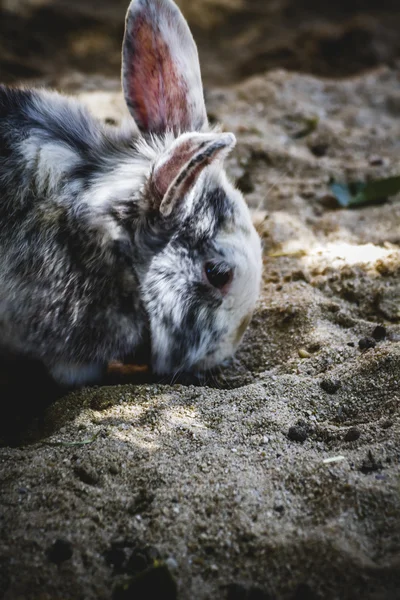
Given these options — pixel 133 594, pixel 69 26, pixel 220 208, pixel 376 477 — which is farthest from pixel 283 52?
pixel 133 594

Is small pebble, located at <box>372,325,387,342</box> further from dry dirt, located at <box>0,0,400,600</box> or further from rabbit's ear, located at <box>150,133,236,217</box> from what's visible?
rabbit's ear, located at <box>150,133,236,217</box>

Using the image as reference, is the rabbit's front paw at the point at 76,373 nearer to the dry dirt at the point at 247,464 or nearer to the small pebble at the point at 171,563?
the dry dirt at the point at 247,464

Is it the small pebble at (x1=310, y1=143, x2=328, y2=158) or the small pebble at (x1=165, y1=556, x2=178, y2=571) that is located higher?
the small pebble at (x1=310, y1=143, x2=328, y2=158)

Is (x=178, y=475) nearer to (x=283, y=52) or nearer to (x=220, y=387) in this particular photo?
(x=220, y=387)

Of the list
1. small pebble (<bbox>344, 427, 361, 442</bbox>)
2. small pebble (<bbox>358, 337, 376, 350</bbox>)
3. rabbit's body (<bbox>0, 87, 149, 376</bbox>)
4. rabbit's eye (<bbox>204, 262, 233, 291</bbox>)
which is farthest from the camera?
small pebble (<bbox>358, 337, 376, 350</bbox>)

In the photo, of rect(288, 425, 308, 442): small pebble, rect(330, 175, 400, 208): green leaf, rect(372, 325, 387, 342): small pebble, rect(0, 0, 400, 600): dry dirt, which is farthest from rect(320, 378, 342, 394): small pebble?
rect(330, 175, 400, 208): green leaf

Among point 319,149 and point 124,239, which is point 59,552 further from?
point 319,149

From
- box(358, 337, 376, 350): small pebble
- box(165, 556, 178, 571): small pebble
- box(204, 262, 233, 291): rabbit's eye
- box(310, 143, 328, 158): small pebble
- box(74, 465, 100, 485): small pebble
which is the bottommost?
box(358, 337, 376, 350): small pebble
